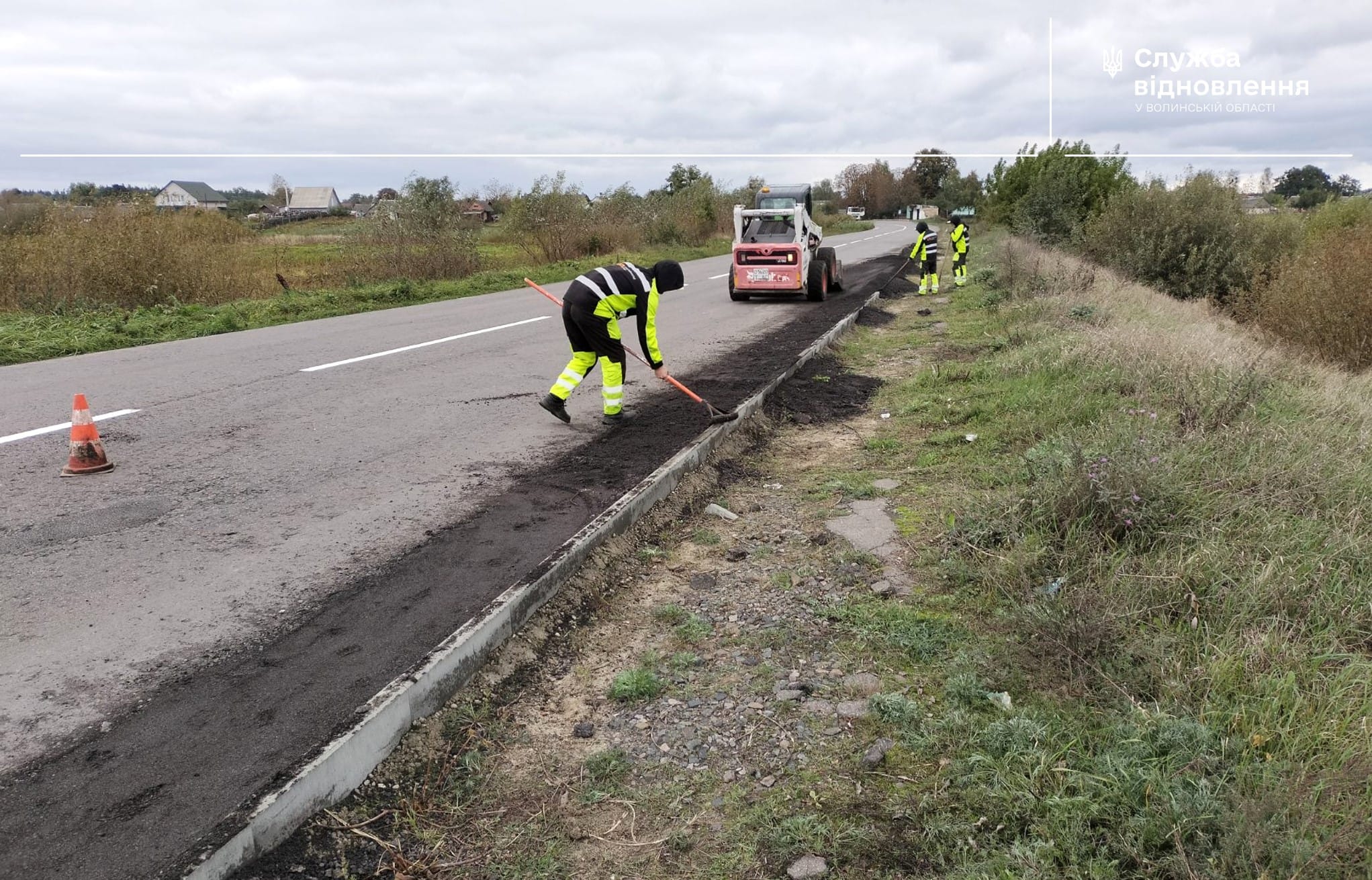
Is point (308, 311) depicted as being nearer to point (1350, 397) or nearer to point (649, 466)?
point (649, 466)

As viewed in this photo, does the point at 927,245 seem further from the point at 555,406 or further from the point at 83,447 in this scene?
the point at 83,447

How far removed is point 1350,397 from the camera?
6973mm

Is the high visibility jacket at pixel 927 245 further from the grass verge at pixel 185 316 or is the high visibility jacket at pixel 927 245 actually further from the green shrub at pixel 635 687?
the green shrub at pixel 635 687

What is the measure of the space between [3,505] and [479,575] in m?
3.07

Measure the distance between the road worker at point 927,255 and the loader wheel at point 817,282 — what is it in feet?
7.52

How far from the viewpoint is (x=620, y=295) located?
688cm

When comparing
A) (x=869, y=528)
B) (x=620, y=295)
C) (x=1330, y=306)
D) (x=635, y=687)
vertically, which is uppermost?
(x=620, y=295)

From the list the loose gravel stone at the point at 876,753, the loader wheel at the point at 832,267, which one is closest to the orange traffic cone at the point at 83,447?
the loose gravel stone at the point at 876,753

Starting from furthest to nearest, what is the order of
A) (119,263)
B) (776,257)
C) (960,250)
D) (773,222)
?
(960,250) → (773,222) → (776,257) → (119,263)

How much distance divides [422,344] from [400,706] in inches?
339

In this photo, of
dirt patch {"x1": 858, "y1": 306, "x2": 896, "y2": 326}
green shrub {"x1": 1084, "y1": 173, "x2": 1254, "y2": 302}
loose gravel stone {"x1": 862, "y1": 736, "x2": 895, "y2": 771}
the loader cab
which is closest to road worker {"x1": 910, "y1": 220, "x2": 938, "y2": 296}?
the loader cab

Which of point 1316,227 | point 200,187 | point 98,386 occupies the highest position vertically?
point 200,187

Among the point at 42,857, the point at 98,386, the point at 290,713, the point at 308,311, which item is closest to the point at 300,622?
the point at 290,713

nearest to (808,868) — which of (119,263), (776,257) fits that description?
(776,257)
